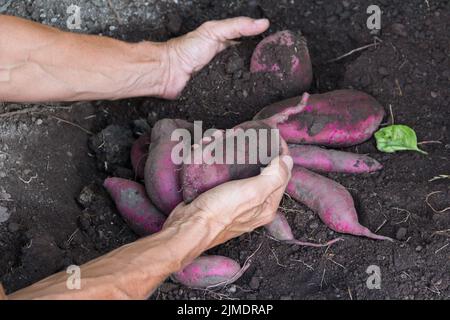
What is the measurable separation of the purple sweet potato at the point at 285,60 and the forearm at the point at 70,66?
401 mm

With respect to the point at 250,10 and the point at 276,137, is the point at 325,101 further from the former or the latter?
the point at 250,10

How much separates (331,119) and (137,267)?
94 cm

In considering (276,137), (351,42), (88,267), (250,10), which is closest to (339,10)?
(351,42)

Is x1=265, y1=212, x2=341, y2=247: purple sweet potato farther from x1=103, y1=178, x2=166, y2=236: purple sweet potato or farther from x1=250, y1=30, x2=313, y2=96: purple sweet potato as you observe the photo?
x1=250, y1=30, x2=313, y2=96: purple sweet potato

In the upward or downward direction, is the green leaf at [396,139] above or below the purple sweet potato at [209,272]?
above

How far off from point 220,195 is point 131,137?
711 mm

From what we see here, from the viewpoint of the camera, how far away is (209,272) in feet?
7.06

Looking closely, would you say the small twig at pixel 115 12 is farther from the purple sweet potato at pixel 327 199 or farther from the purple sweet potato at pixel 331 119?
the purple sweet potato at pixel 327 199

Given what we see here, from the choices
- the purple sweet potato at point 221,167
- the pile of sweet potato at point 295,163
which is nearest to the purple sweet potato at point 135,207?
the pile of sweet potato at point 295,163

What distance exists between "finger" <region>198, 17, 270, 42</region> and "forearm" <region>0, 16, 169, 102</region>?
0.21m

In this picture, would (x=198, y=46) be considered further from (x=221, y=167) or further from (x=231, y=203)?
(x=231, y=203)

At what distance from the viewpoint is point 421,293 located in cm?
205

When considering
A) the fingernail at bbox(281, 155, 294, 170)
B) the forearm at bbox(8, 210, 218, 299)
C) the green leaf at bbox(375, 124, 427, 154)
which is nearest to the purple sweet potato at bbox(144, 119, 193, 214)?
the forearm at bbox(8, 210, 218, 299)

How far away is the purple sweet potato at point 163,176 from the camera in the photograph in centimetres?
226
